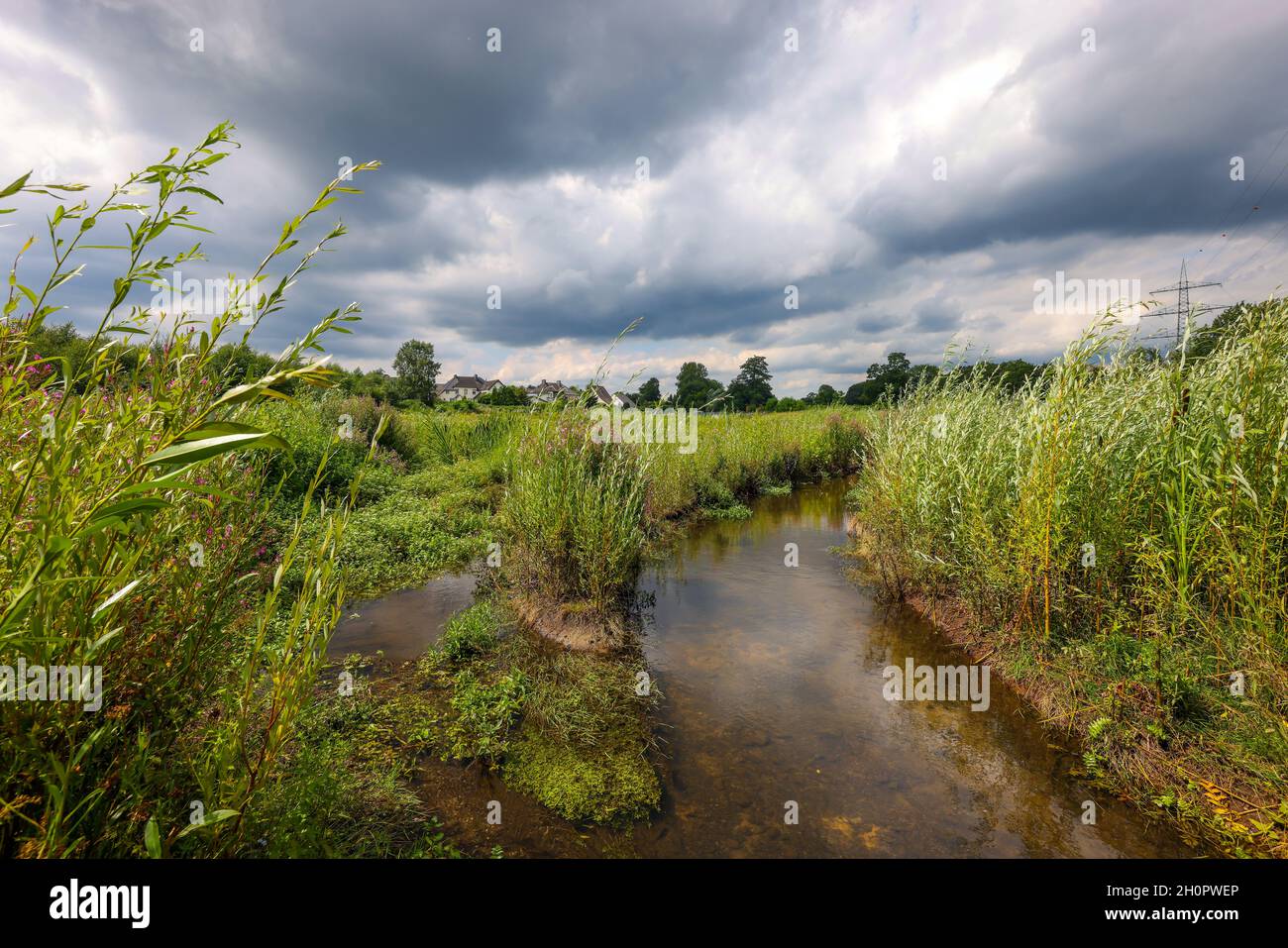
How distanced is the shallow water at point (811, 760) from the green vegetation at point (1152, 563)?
1.40 feet

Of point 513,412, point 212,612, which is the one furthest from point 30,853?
point 513,412

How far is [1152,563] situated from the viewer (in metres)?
3.85

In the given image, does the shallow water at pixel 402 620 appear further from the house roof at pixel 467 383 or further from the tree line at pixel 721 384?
the house roof at pixel 467 383

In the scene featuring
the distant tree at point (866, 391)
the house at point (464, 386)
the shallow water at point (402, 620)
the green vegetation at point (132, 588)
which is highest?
the house at point (464, 386)

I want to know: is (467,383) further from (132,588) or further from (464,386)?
(132,588)

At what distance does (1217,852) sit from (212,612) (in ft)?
17.7

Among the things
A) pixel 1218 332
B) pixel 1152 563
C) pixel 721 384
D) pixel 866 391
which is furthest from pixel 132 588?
pixel 866 391

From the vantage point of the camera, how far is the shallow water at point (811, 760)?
10.7ft

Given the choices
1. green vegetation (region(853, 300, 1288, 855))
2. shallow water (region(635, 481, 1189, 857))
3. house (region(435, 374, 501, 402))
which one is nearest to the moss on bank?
shallow water (region(635, 481, 1189, 857))

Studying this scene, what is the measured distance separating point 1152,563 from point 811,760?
9.68ft

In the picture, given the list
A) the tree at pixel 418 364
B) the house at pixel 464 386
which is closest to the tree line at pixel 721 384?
the tree at pixel 418 364

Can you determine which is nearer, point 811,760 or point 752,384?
point 811,760

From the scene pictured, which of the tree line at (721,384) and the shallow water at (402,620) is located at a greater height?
the tree line at (721,384)

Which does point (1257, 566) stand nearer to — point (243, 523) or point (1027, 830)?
point (1027, 830)
